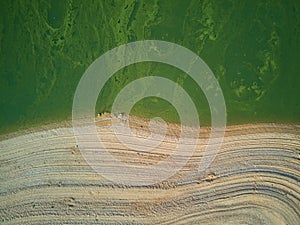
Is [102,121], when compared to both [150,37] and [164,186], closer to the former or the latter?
[164,186]

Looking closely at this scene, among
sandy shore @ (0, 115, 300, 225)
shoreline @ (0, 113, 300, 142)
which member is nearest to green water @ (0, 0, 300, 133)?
shoreline @ (0, 113, 300, 142)

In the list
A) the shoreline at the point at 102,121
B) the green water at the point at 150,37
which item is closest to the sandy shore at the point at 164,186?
the shoreline at the point at 102,121

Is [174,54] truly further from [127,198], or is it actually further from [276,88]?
[127,198]

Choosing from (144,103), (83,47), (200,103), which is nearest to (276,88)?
(200,103)

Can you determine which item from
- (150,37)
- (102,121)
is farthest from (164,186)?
(150,37)

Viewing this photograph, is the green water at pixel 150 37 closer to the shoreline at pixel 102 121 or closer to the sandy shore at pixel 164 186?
the shoreline at pixel 102 121

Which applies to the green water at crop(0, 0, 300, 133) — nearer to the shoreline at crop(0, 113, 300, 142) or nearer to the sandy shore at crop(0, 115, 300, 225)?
the shoreline at crop(0, 113, 300, 142)
